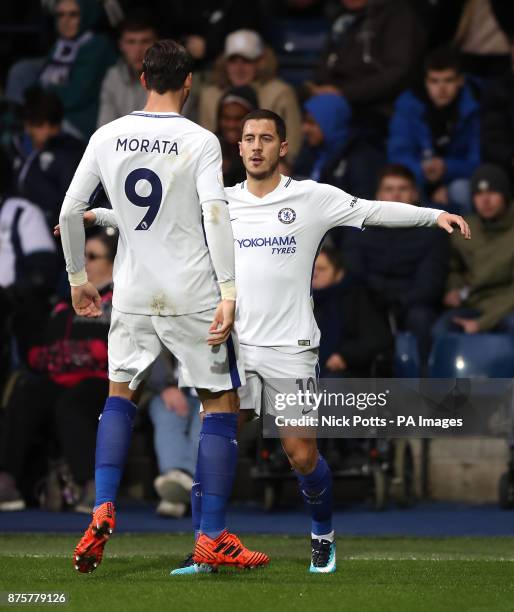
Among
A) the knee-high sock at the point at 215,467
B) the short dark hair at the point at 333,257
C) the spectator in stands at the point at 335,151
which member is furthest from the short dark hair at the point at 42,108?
the knee-high sock at the point at 215,467

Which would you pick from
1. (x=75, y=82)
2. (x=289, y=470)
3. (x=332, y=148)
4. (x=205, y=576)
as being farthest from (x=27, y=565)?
Result: (x=75, y=82)

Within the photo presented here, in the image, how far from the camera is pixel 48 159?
44.0 feet

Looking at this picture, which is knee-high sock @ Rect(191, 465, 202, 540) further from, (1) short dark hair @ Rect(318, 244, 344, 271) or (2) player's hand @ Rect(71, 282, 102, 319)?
(1) short dark hair @ Rect(318, 244, 344, 271)

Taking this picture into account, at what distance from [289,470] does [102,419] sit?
13.5 feet

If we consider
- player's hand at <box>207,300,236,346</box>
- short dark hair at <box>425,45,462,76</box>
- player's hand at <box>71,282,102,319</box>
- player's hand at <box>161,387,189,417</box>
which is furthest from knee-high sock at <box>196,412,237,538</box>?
short dark hair at <box>425,45,462,76</box>

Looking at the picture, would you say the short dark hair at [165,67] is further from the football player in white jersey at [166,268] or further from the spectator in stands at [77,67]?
the spectator in stands at [77,67]

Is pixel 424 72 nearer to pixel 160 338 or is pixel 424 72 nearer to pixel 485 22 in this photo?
pixel 485 22

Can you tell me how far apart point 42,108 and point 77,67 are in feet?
3.94

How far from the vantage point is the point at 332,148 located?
1354 cm

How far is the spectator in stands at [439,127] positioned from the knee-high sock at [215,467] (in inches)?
246

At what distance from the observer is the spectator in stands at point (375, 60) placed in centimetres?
1387

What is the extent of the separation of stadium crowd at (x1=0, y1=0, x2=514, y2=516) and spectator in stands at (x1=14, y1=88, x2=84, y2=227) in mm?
16

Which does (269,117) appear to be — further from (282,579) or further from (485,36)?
(485,36)

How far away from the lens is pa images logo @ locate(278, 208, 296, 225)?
7875mm
